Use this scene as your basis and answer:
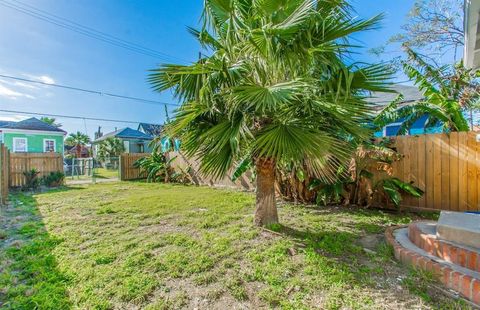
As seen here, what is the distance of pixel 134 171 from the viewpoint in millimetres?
14414

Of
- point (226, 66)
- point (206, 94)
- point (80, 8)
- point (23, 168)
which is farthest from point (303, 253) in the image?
point (23, 168)

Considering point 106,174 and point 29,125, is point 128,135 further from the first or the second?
point 29,125

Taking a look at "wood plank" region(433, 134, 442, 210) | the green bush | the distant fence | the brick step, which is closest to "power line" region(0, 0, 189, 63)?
the distant fence

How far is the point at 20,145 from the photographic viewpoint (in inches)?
690

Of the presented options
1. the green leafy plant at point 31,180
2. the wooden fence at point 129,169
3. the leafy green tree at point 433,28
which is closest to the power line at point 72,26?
the wooden fence at point 129,169

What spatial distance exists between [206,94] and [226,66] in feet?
1.53

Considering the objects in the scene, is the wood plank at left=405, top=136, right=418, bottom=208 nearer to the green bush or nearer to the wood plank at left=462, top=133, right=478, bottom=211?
the wood plank at left=462, top=133, right=478, bottom=211

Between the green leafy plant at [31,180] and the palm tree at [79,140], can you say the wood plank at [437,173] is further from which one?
the palm tree at [79,140]

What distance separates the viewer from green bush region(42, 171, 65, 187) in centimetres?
1095

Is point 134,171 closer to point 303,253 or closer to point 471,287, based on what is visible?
point 303,253

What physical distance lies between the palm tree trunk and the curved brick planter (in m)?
1.81

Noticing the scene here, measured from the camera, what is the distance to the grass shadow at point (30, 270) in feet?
7.48

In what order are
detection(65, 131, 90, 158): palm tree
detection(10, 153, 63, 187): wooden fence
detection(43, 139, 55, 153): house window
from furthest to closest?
1. detection(65, 131, 90, 158): palm tree
2. detection(43, 139, 55, 153): house window
3. detection(10, 153, 63, 187): wooden fence

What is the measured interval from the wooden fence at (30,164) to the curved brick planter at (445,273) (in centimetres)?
1366
